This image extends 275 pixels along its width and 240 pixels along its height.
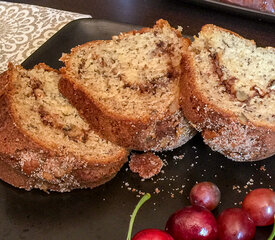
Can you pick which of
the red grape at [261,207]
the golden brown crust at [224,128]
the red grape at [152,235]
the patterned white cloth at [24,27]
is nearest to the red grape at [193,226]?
the red grape at [152,235]

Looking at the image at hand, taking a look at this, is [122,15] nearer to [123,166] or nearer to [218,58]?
[218,58]

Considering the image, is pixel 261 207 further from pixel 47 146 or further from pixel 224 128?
pixel 47 146

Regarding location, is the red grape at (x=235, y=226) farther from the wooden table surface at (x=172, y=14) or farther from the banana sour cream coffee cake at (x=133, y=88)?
the wooden table surface at (x=172, y=14)

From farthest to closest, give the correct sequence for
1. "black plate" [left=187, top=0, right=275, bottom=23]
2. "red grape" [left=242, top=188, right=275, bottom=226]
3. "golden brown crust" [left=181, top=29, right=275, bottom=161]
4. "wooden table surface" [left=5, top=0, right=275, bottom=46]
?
"wooden table surface" [left=5, top=0, right=275, bottom=46]
"black plate" [left=187, top=0, right=275, bottom=23]
"golden brown crust" [left=181, top=29, right=275, bottom=161]
"red grape" [left=242, top=188, right=275, bottom=226]

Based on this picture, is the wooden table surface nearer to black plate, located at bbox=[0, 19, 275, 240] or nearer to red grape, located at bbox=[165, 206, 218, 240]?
black plate, located at bbox=[0, 19, 275, 240]

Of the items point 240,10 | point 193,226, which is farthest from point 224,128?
point 240,10

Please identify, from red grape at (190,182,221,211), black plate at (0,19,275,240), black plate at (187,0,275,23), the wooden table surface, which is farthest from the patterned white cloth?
Result: red grape at (190,182,221,211)
